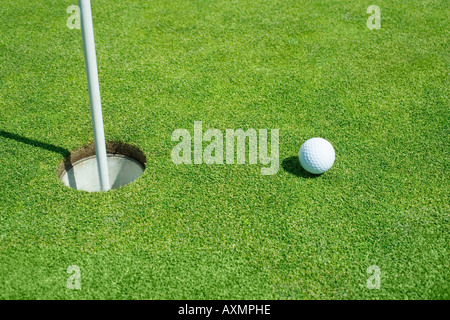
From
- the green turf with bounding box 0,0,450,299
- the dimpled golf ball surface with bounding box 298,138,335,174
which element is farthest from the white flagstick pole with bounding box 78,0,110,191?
the dimpled golf ball surface with bounding box 298,138,335,174

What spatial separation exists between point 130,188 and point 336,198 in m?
1.96

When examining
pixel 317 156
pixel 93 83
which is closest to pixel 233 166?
pixel 317 156

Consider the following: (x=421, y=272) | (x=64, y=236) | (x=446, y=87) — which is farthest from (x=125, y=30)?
(x=421, y=272)

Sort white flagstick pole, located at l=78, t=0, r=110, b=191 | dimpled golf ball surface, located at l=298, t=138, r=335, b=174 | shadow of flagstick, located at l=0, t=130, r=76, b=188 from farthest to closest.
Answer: shadow of flagstick, located at l=0, t=130, r=76, b=188 → dimpled golf ball surface, located at l=298, t=138, r=335, b=174 → white flagstick pole, located at l=78, t=0, r=110, b=191

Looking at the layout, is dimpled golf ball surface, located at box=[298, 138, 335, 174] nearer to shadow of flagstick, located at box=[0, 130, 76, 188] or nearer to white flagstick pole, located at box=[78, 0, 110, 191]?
white flagstick pole, located at box=[78, 0, 110, 191]

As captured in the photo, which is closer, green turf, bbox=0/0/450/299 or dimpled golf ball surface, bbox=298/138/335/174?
green turf, bbox=0/0/450/299

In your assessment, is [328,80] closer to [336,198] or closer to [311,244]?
[336,198]

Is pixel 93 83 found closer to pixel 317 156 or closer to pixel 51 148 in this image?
pixel 51 148

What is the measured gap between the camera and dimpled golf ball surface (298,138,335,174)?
14.8 ft

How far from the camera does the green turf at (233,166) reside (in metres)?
3.80

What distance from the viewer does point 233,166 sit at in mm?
4766

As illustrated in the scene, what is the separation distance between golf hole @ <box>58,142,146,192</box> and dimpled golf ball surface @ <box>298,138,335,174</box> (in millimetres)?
1675

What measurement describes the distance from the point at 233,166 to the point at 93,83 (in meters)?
1.59

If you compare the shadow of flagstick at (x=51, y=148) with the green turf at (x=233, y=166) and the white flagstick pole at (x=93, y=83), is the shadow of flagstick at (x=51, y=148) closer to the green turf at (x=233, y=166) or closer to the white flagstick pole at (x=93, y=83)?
the green turf at (x=233, y=166)
